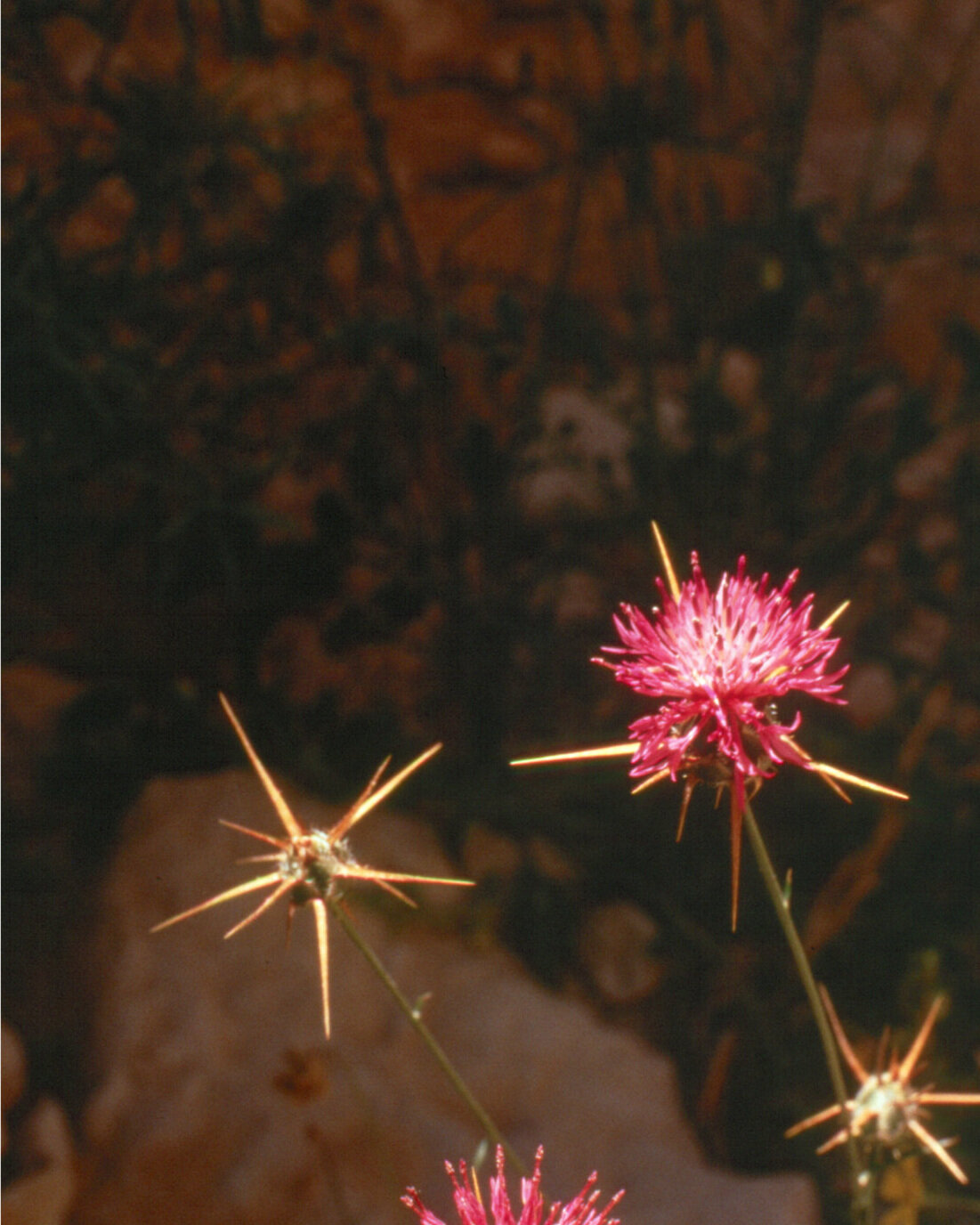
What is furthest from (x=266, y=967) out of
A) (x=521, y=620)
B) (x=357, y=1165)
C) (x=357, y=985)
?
(x=521, y=620)

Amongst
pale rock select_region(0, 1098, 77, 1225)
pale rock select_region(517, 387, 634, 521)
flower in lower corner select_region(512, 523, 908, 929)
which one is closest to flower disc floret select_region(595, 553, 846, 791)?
flower in lower corner select_region(512, 523, 908, 929)

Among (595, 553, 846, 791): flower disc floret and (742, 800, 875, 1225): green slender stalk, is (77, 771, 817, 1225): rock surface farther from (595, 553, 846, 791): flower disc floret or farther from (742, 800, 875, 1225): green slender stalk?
(595, 553, 846, 791): flower disc floret

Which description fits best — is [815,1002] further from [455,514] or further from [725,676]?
[455,514]

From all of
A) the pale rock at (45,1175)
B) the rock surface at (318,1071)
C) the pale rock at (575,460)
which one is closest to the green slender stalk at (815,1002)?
the rock surface at (318,1071)

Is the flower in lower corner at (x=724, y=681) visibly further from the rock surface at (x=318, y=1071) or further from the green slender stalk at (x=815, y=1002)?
the rock surface at (x=318, y=1071)

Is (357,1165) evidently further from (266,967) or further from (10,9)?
(10,9)
